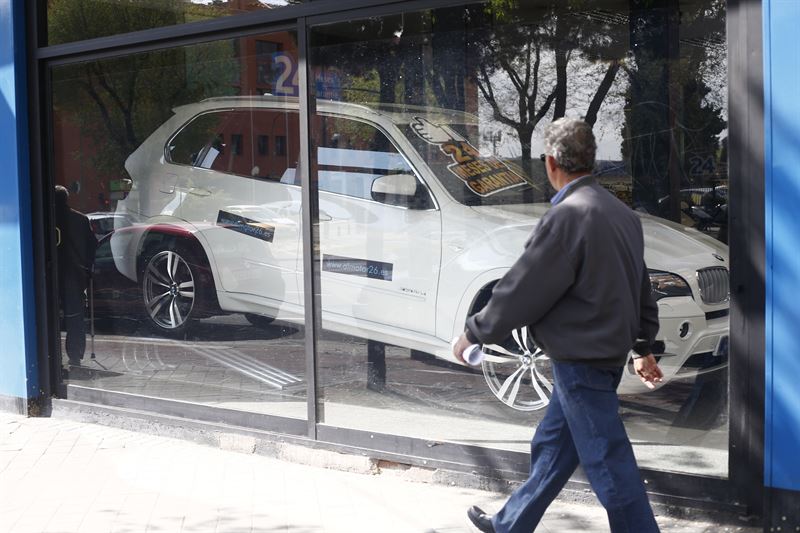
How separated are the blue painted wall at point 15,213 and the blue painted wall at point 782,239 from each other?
5437 millimetres

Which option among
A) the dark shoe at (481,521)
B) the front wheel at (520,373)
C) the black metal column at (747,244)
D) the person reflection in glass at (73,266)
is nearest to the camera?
→ the dark shoe at (481,521)

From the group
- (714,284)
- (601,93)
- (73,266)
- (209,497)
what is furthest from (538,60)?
(73,266)

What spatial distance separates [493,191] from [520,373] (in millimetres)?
1119

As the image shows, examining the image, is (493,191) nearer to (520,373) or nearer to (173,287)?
(520,373)

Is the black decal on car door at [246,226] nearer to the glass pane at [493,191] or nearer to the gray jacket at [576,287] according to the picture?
the glass pane at [493,191]

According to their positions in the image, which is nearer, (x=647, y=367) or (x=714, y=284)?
(x=647, y=367)

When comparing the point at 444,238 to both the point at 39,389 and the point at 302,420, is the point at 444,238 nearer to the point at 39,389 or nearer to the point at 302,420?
the point at 302,420

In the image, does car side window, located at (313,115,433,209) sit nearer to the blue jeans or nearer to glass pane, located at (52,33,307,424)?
glass pane, located at (52,33,307,424)

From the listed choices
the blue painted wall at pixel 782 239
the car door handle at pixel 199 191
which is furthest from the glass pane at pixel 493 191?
the car door handle at pixel 199 191

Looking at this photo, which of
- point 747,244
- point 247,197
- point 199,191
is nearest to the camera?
point 747,244

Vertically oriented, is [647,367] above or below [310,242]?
below

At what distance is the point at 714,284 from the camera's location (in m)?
4.92

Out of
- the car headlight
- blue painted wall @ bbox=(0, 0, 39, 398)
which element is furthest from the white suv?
blue painted wall @ bbox=(0, 0, 39, 398)

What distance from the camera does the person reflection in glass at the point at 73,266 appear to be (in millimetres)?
7488
